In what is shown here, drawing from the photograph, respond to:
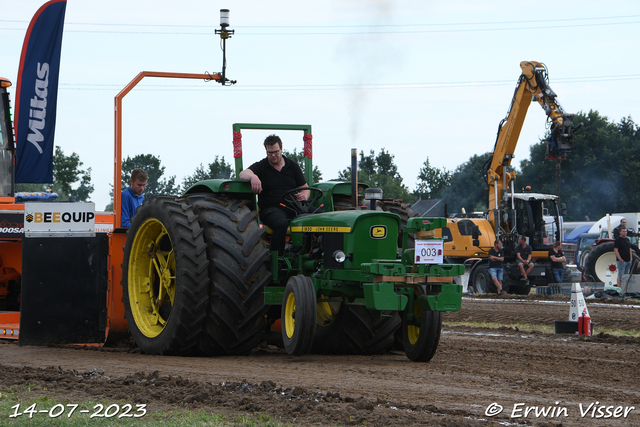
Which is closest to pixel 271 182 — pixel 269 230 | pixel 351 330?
pixel 269 230

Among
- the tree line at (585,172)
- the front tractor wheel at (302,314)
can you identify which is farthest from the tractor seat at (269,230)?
the tree line at (585,172)

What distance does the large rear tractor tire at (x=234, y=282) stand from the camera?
6945mm

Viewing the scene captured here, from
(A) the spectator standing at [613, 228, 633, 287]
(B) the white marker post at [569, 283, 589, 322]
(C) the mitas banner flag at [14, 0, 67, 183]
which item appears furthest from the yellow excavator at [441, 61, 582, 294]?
(C) the mitas banner flag at [14, 0, 67, 183]

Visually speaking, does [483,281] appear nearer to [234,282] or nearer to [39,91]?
[39,91]

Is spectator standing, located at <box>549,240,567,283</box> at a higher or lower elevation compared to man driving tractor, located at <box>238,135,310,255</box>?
lower

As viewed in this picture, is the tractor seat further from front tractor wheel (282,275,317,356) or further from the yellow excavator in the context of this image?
the yellow excavator

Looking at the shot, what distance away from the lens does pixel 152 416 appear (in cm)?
439

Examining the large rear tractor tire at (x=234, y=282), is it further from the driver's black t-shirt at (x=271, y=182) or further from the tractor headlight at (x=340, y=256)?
the tractor headlight at (x=340, y=256)

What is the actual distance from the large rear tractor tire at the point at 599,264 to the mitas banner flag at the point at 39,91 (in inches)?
517

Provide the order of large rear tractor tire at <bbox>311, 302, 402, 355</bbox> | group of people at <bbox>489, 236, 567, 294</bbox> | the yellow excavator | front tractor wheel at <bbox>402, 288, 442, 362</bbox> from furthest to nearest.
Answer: the yellow excavator → group of people at <bbox>489, 236, 567, 294</bbox> → large rear tractor tire at <bbox>311, 302, 402, 355</bbox> → front tractor wheel at <bbox>402, 288, 442, 362</bbox>

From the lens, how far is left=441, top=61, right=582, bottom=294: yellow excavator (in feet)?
65.8

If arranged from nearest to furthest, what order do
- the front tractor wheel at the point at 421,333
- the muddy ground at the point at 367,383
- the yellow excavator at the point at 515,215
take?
the muddy ground at the point at 367,383
the front tractor wheel at the point at 421,333
the yellow excavator at the point at 515,215

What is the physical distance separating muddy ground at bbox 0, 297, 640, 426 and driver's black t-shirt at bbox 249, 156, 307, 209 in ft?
4.84

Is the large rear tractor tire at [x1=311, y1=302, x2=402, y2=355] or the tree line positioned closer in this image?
the large rear tractor tire at [x1=311, y1=302, x2=402, y2=355]
